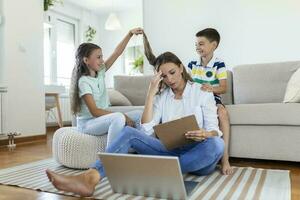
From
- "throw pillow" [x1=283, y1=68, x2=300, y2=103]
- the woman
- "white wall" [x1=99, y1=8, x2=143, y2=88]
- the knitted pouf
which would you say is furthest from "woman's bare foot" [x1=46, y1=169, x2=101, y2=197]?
"white wall" [x1=99, y1=8, x2=143, y2=88]

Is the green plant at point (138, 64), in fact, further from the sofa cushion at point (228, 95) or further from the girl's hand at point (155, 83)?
the girl's hand at point (155, 83)

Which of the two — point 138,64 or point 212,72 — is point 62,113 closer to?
point 138,64

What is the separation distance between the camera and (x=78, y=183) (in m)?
1.34

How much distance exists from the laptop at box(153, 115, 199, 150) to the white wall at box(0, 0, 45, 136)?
2488 millimetres

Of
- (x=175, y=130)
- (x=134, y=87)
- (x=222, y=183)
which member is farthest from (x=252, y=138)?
(x=134, y=87)

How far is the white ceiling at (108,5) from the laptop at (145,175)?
5.09 m

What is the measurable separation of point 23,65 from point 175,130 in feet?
9.12

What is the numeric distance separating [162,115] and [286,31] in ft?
7.51

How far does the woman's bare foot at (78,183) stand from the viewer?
4.40ft

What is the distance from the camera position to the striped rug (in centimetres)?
140

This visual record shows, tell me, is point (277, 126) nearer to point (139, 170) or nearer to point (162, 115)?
point (162, 115)

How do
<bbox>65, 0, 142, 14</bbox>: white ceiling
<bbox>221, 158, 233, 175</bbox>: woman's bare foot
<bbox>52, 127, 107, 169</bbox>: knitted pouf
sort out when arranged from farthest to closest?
<bbox>65, 0, 142, 14</bbox>: white ceiling → <bbox>52, 127, 107, 169</bbox>: knitted pouf → <bbox>221, 158, 233, 175</bbox>: woman's bare foot

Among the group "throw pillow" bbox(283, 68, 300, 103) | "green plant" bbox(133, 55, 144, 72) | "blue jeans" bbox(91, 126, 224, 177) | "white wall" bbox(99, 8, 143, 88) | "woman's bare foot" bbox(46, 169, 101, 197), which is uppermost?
"white wall" bbox(99, 8, 143, 88)

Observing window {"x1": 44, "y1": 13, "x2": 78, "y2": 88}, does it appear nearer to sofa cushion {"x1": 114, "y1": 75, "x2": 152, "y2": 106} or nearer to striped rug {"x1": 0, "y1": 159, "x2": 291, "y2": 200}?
sofa cushion {"x1": 114, "y1": 75, "x2": 152, "y2": 106}
